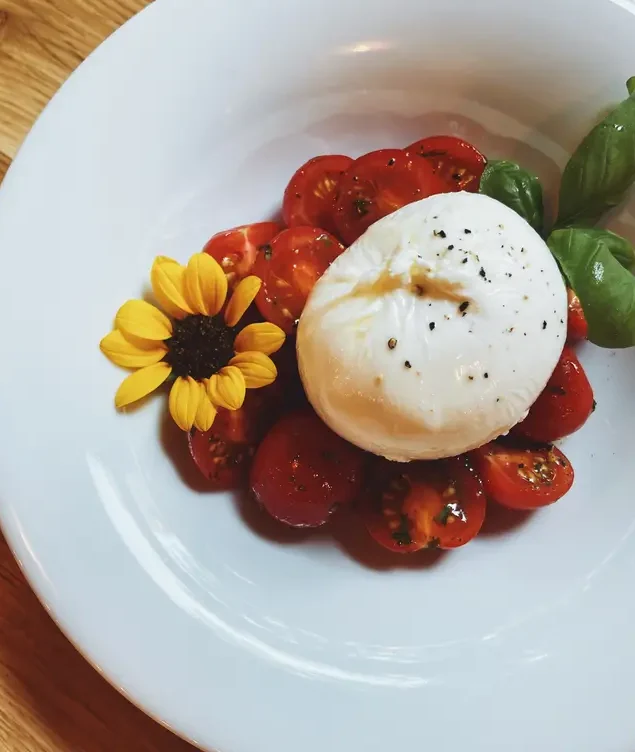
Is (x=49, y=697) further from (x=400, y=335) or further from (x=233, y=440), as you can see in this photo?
(x=400, y=335)

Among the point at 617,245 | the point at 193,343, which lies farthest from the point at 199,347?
the point at 617,245

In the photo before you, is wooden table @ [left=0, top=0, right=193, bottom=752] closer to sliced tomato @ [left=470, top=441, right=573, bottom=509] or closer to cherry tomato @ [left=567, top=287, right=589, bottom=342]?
sliced tomato @ [left=470, top=441, right=573, bottom=509]

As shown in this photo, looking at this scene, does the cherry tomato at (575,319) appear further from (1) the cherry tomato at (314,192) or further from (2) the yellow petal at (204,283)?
(2) the yellow petal at (204,283)

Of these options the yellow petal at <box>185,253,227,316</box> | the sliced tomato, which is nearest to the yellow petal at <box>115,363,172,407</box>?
the yellow petal at <box>185,253,227,316</box>

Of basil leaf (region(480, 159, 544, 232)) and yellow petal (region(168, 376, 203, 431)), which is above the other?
basil leaf (region(480, 159, 544, 232))

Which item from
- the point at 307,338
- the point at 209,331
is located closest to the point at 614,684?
the point at 307,338
